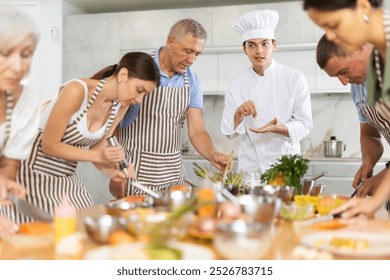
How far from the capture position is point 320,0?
931 millimetres

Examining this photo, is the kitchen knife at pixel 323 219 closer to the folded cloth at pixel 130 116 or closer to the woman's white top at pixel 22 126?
the woman's white top at pixel 22 126

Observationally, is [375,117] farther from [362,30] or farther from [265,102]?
[265,102]

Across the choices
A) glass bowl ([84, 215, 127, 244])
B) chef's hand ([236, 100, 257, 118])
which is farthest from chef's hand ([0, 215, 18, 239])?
chef's hand ([236, 100, 257, 118])

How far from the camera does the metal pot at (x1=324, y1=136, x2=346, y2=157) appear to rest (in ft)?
10.1

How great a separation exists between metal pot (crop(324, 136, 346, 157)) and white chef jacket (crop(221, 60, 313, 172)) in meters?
1.04

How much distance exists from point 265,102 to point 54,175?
1016 millimetres

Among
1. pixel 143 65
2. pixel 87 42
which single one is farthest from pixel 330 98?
pixel 143 65

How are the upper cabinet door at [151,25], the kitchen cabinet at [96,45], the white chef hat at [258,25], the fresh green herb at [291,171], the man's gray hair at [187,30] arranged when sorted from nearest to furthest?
the fresh green herb at [291,171], the man's gray hair at [187,30], the white chef hat at [258,25], the kitchen cabinet at [96,45], the upper cabinet door at [151,25]

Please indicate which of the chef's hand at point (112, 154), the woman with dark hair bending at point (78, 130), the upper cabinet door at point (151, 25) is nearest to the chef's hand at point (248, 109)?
the woman with dark hair bending at point (78, 130)

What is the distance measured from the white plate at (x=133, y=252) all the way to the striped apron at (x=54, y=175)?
0.49 m

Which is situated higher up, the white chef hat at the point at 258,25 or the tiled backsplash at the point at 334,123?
the white chef hat at the point at 258,25

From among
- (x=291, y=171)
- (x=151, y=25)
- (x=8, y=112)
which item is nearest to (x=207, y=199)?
(x=8, y=112)

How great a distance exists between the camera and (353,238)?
35.8 inches

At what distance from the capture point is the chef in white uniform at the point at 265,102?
2.00 m
